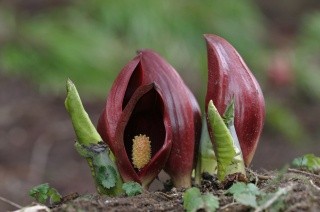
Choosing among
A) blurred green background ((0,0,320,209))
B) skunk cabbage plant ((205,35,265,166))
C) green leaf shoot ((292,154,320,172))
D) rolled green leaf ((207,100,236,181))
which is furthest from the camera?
blurred green background ((0,0,320,209))

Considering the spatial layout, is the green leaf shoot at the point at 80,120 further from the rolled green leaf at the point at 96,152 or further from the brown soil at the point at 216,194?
the brown soil at the point at 216,194

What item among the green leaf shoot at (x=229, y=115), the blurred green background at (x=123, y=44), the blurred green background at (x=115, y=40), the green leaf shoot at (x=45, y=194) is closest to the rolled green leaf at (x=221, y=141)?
the green leaf shoot at (x=229, y=115)

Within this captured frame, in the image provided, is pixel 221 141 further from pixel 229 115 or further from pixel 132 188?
pixel 132 188

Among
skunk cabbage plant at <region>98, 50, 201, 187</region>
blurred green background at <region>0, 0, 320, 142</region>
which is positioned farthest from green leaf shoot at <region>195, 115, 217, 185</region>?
blurred green background at <region>0, 0, 320, 142</region>

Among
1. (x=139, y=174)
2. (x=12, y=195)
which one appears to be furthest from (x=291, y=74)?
(x=139, y=174)

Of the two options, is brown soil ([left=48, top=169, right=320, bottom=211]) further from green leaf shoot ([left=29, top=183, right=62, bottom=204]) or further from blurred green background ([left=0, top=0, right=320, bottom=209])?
blurred green background ([left=0, top=0, right=320, bottom=209])

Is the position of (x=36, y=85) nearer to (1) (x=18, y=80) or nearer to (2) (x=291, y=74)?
(1) (x=18, y=80)
